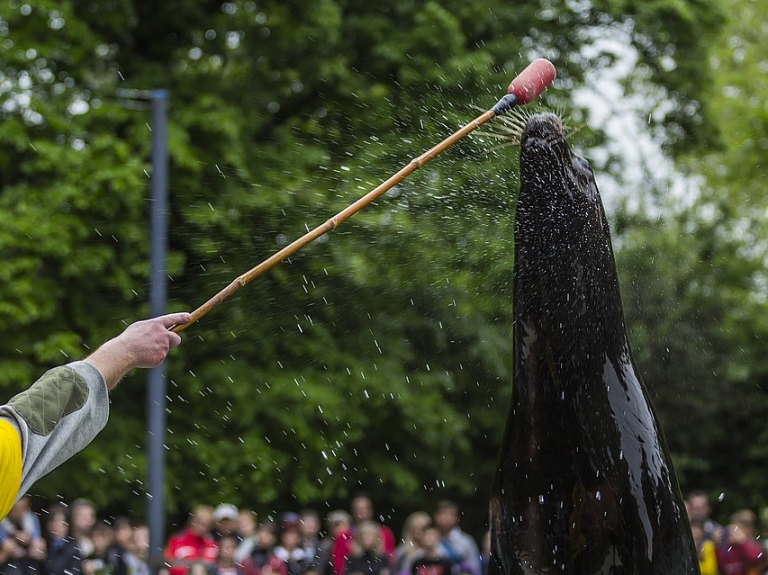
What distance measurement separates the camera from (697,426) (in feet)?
70.1

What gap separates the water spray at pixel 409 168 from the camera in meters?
3.68

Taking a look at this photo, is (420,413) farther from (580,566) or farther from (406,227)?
(580,566)

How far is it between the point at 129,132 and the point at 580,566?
41.6ft

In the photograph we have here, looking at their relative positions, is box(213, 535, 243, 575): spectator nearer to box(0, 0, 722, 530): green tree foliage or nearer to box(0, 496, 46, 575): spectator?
box(0, 496, 46, 575): spectator

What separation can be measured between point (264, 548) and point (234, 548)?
0.28 metres

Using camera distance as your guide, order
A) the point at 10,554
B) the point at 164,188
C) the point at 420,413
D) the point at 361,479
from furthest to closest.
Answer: the point at 361,479 < the point at 420,413 < the point at 164,188 < the point at 10,554

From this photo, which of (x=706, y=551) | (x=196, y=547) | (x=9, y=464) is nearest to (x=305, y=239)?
(x=9, y=464)

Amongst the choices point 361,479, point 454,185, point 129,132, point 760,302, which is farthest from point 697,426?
point 454,185

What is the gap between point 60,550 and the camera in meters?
9.77

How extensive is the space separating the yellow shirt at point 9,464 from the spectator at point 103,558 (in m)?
7.16

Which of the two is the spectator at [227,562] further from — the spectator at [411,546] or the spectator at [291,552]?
the spectator at [411,546]

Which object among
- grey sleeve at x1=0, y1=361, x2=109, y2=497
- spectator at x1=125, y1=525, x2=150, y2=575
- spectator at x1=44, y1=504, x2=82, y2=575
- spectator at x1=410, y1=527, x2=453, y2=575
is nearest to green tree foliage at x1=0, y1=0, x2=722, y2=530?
spectator at x1=125, y1=525, x2=150, y2=575

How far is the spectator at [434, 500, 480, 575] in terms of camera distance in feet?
34.3

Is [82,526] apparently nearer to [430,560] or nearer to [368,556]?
[368,556]
